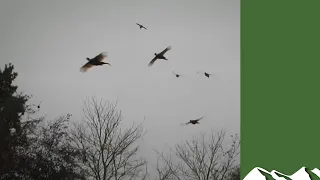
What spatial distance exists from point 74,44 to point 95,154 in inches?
78.7

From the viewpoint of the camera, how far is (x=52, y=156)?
18.6 ft

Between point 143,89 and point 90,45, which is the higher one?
point 90,45

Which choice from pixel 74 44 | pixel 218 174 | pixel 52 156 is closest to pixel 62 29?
pixel 74 44

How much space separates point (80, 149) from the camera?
5.83m

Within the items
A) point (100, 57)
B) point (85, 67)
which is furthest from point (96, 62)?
point (85, 67)

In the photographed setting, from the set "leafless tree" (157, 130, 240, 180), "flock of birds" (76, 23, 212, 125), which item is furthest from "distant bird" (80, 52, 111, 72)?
"leafless tree" (157, 130, 240, 180)
